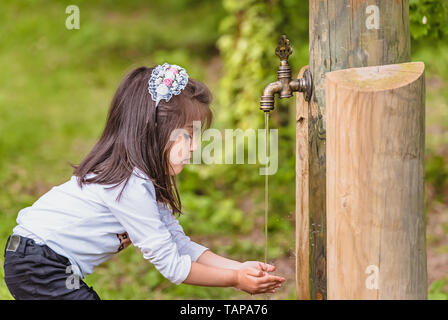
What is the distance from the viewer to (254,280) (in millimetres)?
2396

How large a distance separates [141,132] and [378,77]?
1.00 m

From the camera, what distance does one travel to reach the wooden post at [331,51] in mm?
2346

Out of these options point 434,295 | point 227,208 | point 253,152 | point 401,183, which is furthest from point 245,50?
point 401,183

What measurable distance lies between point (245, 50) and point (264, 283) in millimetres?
3916

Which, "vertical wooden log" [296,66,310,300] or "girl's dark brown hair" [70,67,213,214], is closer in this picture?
"girl's dark brown hair" [70,67,213,214]

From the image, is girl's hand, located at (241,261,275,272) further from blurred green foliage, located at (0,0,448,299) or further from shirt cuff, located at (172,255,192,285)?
blurred green foliage, located at (0,0,448,299)

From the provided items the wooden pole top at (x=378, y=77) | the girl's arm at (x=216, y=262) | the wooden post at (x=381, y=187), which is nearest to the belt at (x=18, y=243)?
the girl's arm at (x=216, y=262)

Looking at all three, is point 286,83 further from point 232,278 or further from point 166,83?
point 232,278

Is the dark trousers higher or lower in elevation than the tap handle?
lower

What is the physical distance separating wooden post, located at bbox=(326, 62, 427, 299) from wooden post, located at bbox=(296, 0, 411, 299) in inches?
16.7

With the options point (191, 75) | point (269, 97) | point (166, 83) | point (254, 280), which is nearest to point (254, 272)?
point (254, 280)

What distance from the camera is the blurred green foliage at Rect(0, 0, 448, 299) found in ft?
16.0

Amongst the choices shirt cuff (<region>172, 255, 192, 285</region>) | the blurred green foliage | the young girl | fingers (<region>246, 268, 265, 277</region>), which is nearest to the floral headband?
the young girl

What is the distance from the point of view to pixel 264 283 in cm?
241
